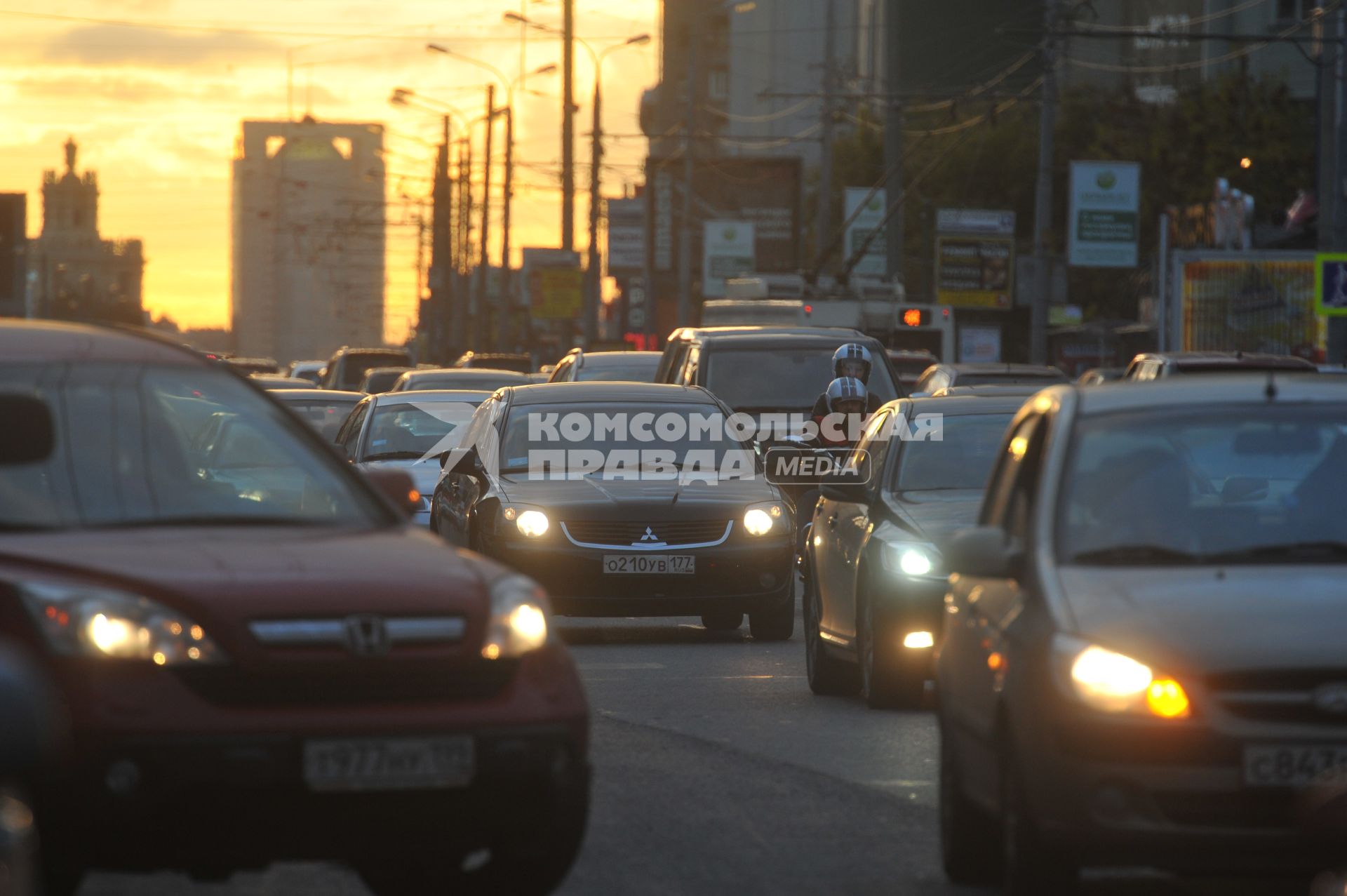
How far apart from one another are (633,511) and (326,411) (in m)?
9.44

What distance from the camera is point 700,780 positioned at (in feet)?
29.9

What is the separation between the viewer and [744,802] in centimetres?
859

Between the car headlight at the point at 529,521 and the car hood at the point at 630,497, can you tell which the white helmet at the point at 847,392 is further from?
the car headlight at the point at 529,521

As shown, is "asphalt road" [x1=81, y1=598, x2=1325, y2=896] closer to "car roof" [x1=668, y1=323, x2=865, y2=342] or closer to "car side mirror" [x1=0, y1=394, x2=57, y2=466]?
"car side mirror" [x1=0, y1=394, x2=57, y2=466]

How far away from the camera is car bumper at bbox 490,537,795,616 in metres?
14.5

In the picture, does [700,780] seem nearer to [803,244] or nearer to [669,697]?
[669,697]

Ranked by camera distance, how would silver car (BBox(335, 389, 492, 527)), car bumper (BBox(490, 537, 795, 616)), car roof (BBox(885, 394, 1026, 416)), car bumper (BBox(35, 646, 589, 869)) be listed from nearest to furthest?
1. car bumper (BBox(35, 646, 589, 869))
2. car roof (BBox(885, 394, 1026, 416))
3. car bumper (BBox(490, 537, 795, 616))
4. silver car (BBox(335, 389, 492, 527))

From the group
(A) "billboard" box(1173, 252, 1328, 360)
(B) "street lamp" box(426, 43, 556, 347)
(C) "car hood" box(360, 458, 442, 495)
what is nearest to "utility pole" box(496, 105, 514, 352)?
(B) "street lamp" box(426, 43, 556, 347)

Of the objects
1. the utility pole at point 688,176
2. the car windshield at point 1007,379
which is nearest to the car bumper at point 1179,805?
the car windshield at point 1007,379

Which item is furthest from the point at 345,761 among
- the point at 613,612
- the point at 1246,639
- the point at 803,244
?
the point at 803,244

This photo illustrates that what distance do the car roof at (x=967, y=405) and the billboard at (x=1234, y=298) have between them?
2555cm

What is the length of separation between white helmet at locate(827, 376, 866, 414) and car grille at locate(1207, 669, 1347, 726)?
1185 cm

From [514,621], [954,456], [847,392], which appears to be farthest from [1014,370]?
[514,621]

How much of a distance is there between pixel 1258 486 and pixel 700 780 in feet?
8.42
